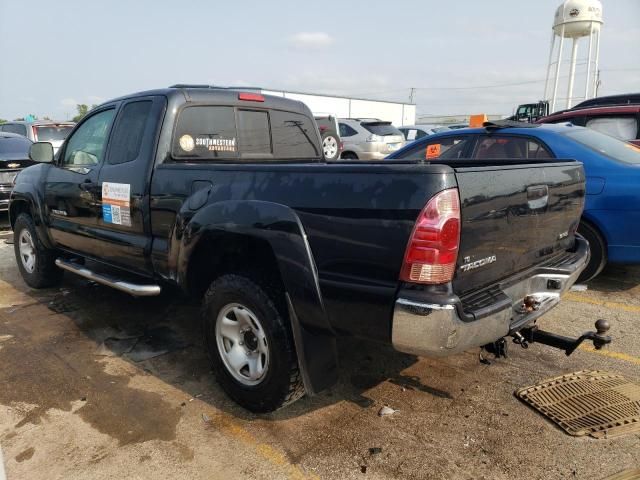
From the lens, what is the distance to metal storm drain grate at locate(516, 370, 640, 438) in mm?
2682

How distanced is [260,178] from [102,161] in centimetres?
195

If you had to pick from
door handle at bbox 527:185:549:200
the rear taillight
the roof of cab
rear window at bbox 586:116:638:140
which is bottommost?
the rear taillight

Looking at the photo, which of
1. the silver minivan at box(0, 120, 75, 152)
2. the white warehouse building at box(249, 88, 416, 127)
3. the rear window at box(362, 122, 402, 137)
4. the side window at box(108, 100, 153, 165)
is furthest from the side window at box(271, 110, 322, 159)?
the white warehouse building at box(249, 88, 416, 127)

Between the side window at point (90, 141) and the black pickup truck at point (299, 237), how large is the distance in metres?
0.03

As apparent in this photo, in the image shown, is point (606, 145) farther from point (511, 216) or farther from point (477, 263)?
point (477, 263)

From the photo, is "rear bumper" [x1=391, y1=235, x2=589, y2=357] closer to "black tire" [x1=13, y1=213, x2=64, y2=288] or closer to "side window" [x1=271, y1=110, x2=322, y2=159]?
"side window" [x1=271, y1=110, x2=322, y2=159]

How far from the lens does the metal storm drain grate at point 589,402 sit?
268cm

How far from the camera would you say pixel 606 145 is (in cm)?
484

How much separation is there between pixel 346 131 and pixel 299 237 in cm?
1308

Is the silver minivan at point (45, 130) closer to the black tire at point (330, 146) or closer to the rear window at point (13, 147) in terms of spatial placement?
the rear window at point (13, 147)

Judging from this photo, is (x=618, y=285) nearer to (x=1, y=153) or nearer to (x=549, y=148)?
(x=549, y=148)

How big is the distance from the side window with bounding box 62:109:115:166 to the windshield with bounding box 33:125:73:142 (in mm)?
8458

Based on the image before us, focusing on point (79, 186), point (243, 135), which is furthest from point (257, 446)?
point (79, 186)

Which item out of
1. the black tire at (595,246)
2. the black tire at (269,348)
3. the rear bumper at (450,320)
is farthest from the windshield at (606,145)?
the black tire at (269,348)
